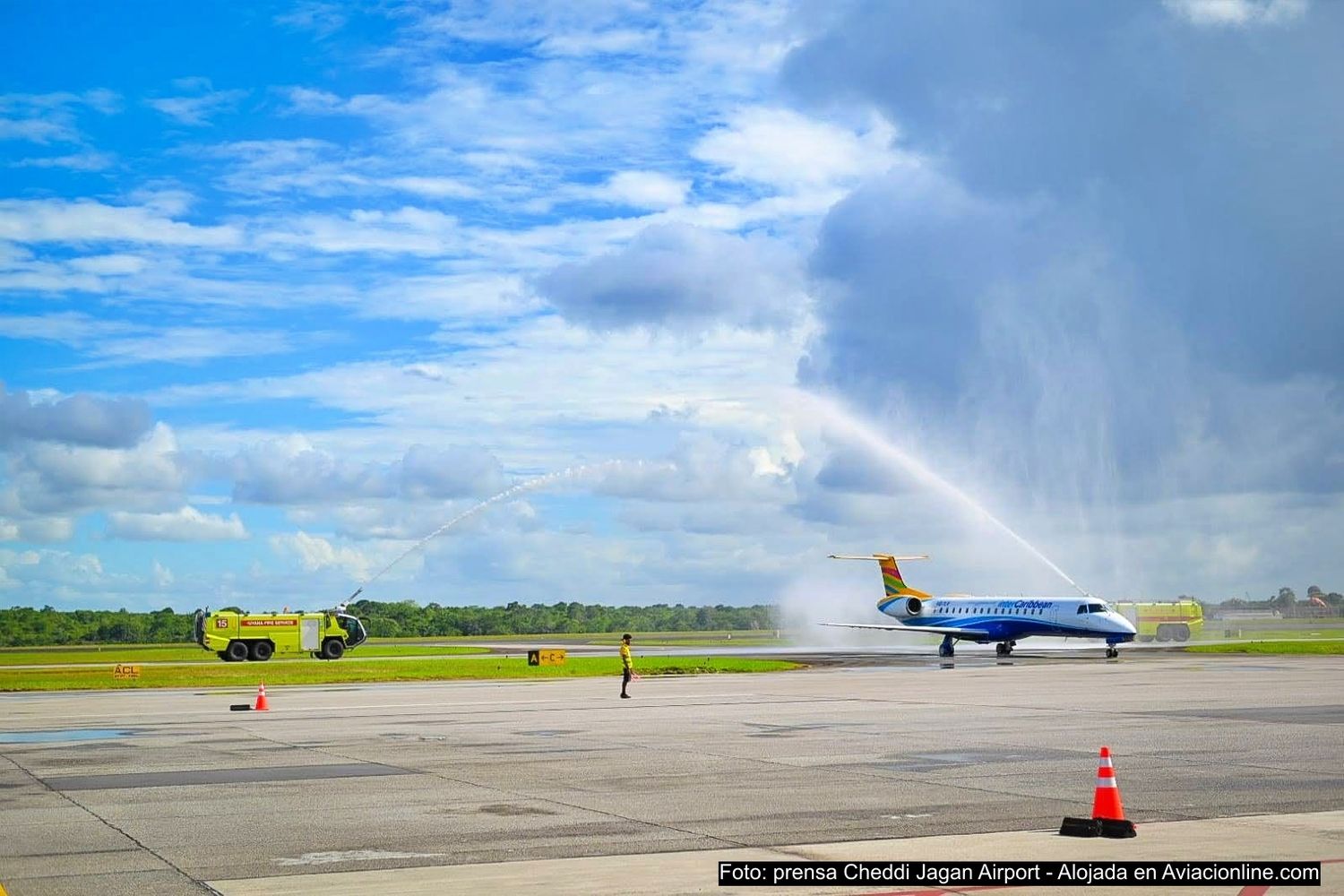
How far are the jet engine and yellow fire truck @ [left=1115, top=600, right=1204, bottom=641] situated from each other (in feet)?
97.5

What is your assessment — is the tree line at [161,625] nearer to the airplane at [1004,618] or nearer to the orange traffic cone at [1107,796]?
the airplane at [1004,618]

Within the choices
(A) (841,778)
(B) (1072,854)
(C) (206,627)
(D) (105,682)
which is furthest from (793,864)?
(C) (206,627)

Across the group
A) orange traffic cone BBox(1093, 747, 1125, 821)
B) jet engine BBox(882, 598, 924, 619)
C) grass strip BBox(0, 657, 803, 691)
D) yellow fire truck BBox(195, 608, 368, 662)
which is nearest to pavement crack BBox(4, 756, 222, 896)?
orange traffic cone BBox(1093, 747, 1125, 821)

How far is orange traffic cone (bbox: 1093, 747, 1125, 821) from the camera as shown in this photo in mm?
14625

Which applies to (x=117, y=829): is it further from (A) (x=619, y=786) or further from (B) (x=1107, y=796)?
(B) (x=1107, y=796)

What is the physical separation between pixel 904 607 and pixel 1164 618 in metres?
34.3

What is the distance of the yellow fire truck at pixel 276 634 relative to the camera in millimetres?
77062

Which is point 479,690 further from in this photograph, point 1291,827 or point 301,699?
point 1291,827

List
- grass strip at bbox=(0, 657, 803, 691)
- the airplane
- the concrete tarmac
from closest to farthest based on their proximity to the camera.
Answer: the concrete tarmac < grass strip at bbox=(0, 657, 803, 691) < the airplane

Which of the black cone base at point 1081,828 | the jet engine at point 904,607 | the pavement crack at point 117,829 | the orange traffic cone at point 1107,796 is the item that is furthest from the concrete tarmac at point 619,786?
the jet engine at point 904,607

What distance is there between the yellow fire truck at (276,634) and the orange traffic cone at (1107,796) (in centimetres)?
6805

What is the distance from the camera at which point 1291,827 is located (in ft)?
50.1

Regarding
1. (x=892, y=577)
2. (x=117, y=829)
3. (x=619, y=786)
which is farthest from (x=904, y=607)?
(x=117, y=829)

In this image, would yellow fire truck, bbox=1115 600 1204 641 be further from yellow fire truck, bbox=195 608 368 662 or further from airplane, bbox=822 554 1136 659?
yellow fire truck, bbox=195 608 368 662
